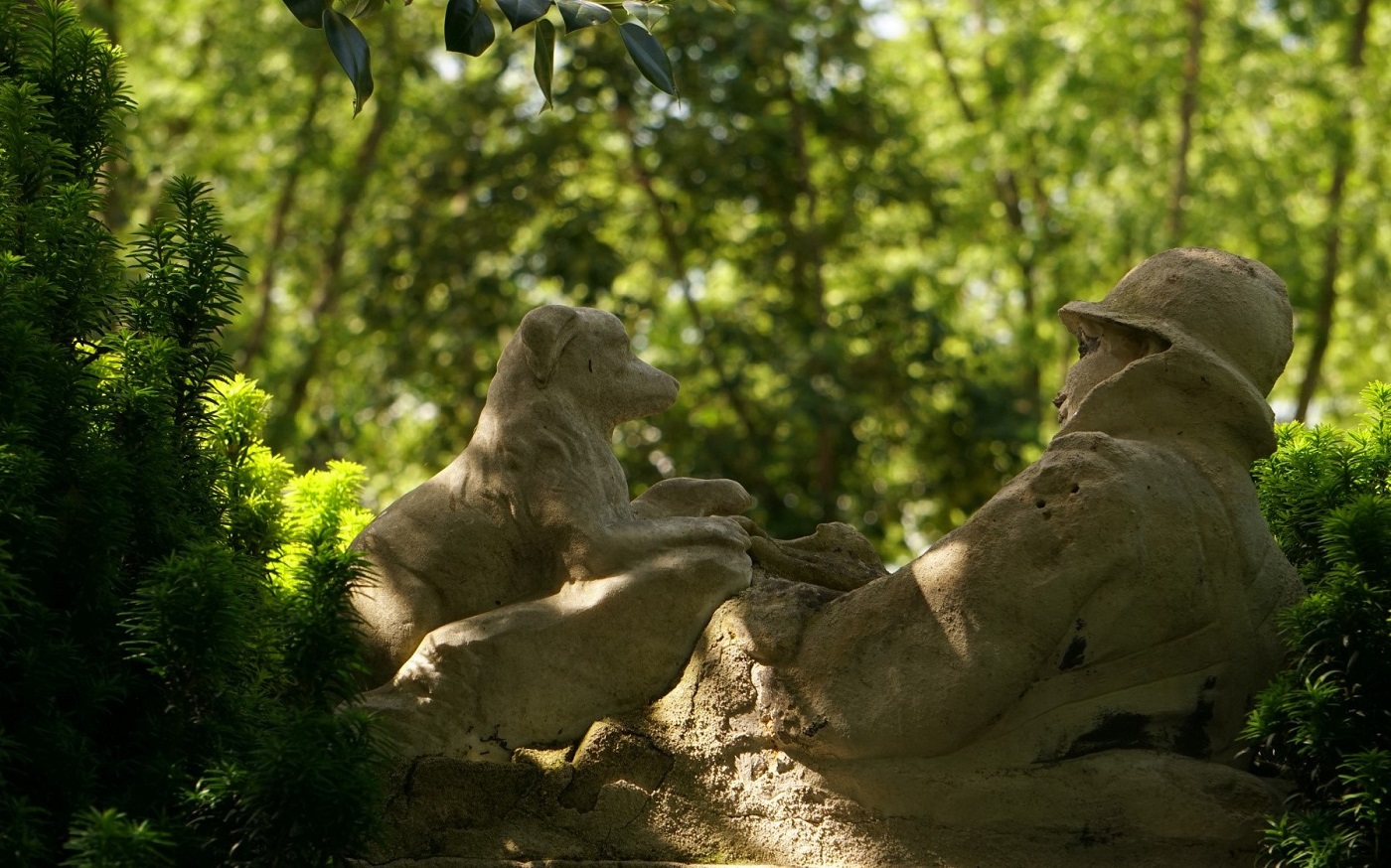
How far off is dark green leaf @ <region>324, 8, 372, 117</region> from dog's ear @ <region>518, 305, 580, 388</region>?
81cm

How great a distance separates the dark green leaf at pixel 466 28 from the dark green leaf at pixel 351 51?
196 millimetres

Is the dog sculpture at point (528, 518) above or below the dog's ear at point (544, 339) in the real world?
below

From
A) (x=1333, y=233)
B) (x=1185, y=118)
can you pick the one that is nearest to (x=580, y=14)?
(x=1185, y=118)

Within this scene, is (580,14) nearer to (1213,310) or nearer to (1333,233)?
(1213,310)

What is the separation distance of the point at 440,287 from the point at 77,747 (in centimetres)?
989

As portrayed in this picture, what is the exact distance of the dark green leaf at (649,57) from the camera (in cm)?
387

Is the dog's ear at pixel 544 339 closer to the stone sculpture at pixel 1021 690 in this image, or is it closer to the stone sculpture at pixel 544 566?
the stone sculpture at pixel 544 566

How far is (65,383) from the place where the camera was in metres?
3.44

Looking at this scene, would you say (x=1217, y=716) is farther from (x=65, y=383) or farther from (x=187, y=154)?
(x=187, y=154)

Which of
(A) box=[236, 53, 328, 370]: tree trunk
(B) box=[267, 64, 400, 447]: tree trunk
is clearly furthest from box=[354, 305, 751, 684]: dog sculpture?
(A) box=[236, 53, 328, 370]: tree trunk

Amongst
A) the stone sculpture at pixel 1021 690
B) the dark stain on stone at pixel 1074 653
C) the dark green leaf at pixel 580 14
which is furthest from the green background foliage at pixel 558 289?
the dark stain on stone at pixel 1074 653

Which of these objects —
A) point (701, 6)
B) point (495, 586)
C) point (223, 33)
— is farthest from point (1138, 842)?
point (223, 33)

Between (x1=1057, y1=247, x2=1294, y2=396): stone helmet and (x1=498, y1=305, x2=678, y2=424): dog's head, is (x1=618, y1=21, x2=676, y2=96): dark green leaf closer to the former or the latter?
(x1=498, y1=305, x2=678, y2=424): dog's head

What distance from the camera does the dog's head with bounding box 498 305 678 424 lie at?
424 cm
